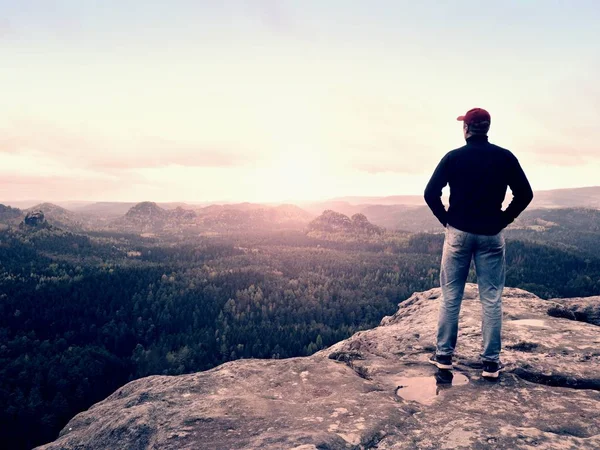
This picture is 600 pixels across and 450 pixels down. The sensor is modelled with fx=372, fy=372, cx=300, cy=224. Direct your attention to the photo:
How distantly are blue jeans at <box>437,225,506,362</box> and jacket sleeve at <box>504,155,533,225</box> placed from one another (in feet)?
2.05

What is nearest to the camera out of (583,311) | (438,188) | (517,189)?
(517,189)

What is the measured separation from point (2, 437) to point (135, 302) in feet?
286

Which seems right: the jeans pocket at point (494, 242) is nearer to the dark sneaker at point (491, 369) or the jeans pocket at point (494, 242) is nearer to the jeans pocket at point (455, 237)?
the jeans pocket at point (455, 237)

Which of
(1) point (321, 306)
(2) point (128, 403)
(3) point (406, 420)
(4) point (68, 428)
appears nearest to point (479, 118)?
(3) point (406, 420)

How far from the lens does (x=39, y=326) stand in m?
166

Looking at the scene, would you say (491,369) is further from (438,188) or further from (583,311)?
(583,311)

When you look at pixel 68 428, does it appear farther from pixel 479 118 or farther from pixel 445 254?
pixel 479 118

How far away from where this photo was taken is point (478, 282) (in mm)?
9781

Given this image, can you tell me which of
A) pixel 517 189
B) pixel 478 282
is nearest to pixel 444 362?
pixel 478 282

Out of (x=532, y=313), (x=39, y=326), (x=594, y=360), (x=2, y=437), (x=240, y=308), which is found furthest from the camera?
(x=240, y=308)

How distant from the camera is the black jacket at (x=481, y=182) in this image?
9.46 metres

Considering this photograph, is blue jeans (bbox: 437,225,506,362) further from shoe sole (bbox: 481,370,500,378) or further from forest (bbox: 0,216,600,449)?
forest (bbox: 0,216,600,449)

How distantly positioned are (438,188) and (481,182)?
1076mm

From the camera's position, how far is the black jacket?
9461mm
